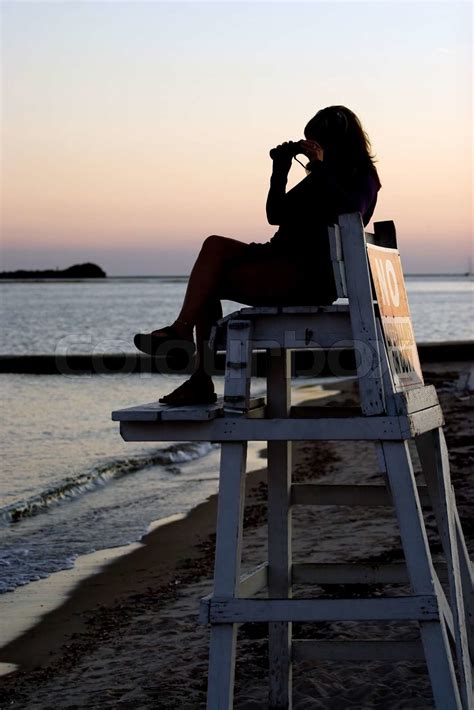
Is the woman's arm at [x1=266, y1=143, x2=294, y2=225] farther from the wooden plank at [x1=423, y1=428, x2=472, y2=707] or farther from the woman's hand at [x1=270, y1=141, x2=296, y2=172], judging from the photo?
the wooden plank at [x1=423, y1=428, x2=472, y2=707]

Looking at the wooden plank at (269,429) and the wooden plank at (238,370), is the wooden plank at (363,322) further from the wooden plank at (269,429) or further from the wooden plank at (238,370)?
the wooden plank at (238,370)

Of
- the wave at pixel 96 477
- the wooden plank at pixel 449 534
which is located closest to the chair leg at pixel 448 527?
the wooden plank at pixel 449 534

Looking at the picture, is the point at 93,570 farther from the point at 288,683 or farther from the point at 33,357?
the point at 33,357

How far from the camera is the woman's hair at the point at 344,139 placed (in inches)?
170

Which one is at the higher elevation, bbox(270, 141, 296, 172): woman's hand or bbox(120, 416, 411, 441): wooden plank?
bbox(270, 141, 296, 172): woman's hand

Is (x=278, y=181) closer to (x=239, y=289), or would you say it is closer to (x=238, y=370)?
(x=239, y=289)

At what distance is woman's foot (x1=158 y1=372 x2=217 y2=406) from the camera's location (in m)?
A: 4.27

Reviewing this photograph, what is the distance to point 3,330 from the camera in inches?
2640

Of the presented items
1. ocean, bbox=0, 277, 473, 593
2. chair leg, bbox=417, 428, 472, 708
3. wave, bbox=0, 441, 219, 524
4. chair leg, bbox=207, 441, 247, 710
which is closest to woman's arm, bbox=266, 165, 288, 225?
chair leg, bbox=207, 441, 247, 710

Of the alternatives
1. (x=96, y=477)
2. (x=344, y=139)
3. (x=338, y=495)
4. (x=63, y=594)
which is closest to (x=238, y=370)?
(x=344, y=139)

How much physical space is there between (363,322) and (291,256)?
1.64 feet

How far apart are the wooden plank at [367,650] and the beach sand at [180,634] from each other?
372 millimetres

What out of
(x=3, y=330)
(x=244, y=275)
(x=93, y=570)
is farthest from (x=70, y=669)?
(x=3, y=330)

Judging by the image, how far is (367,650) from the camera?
193 inches
